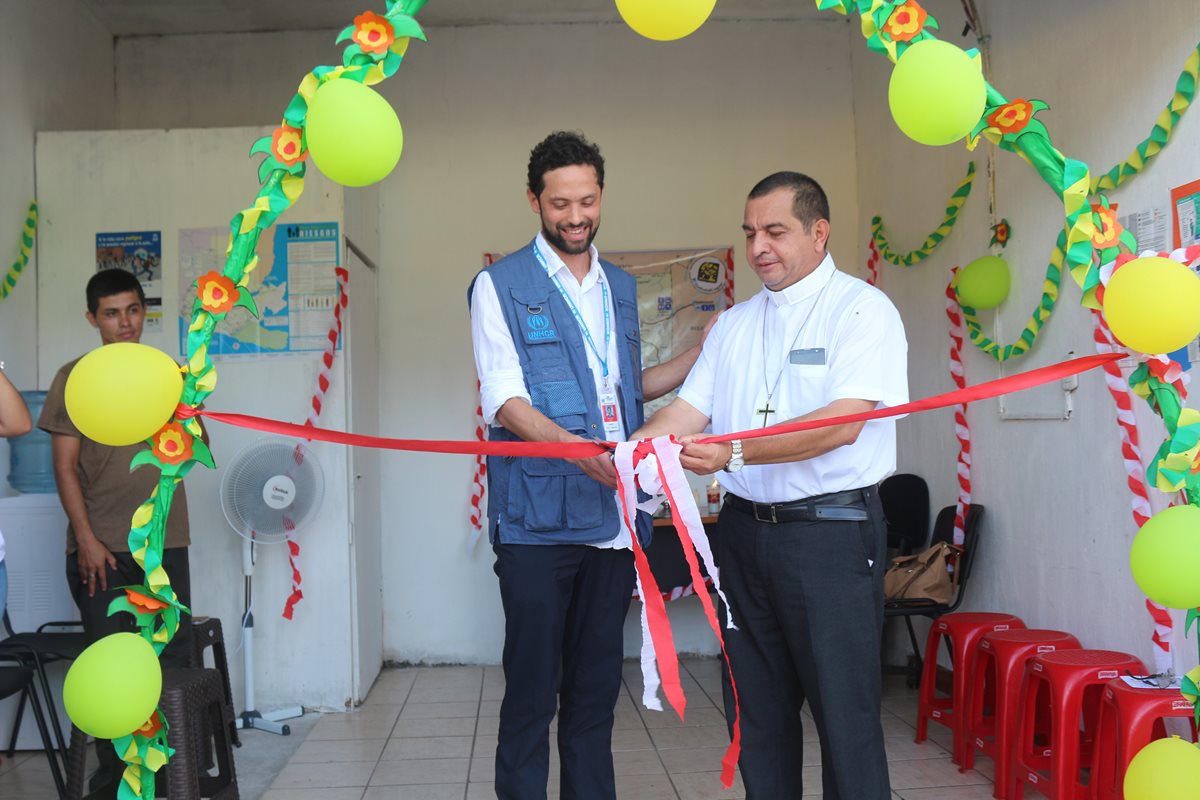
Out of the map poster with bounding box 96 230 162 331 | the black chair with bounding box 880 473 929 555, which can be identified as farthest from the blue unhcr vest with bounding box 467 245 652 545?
the map poster with bounding box 96 230 162 331

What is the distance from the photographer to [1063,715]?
3.05 m

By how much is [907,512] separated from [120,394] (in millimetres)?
3862

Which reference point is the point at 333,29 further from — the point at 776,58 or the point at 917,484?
the point at 917,484

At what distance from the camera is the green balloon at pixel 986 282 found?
401cm

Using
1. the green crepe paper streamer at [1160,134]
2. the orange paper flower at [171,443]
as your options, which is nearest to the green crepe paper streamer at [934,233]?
the green crepe paper streamer at [1160,134]

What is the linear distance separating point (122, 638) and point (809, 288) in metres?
1.74

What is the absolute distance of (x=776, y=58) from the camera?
5.75m

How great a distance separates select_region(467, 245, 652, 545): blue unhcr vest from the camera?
255 centimetres

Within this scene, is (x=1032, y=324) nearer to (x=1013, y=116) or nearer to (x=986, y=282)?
(x=986, y=282)

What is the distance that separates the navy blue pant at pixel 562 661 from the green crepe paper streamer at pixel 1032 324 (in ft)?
6.45

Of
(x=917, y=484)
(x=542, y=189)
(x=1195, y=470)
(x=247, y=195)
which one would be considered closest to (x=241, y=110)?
(x=247, y=195)

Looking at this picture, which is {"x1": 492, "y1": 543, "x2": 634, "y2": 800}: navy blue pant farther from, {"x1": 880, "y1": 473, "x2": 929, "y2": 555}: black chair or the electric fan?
{"x1": 880, "y1": 473, "x2": 929, "y2": 555}: black chair

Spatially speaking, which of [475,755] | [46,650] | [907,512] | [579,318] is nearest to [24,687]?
[46,650]

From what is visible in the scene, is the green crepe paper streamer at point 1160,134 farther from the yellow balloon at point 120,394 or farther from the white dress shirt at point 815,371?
the yellow balloon at point 120,394
